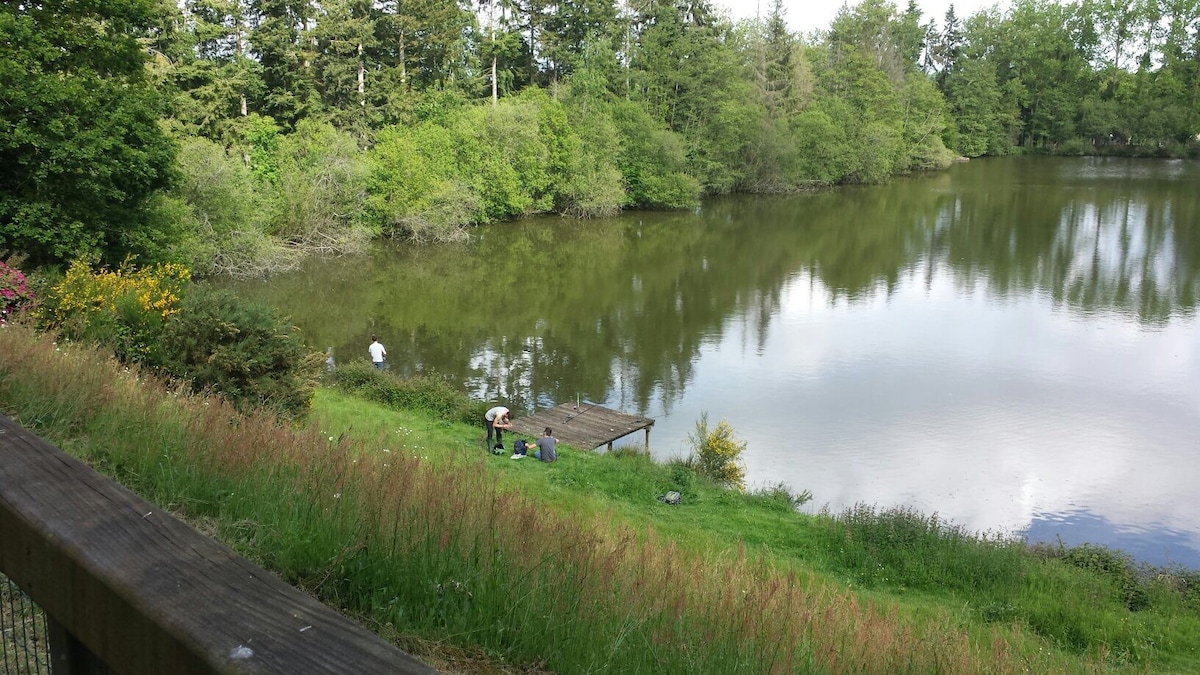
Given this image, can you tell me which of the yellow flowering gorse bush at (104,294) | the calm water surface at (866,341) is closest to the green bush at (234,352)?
the yellow flowering gorse bush at (104,294)

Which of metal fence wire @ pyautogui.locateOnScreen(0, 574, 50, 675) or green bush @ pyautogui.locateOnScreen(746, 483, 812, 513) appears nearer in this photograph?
metal fence wire @ pyautogui.locateOnScreen(0, 574, 50, 675)

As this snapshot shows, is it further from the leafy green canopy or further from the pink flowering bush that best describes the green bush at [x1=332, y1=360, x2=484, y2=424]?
the pink flowering bush

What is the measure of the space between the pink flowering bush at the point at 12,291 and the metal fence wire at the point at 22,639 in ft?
39.4

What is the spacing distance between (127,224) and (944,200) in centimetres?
5419

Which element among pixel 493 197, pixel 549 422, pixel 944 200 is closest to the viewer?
pixel 549 422

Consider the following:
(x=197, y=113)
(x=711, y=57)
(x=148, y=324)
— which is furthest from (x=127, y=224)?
(x=711, y=57)

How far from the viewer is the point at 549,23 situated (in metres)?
58.0

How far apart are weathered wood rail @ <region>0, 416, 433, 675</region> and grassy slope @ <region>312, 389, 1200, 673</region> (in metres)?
7.33

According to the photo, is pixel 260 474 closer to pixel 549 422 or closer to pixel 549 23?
pixel 549 422

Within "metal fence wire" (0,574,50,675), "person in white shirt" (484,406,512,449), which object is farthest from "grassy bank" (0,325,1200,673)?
"person in white shirt" (484,406,512,449)

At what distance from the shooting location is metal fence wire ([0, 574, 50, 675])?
2014mm

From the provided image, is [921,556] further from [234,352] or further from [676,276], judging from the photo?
[676,276]

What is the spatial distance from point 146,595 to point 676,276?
37.5m

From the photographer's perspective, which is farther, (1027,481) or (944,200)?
(944,200)
